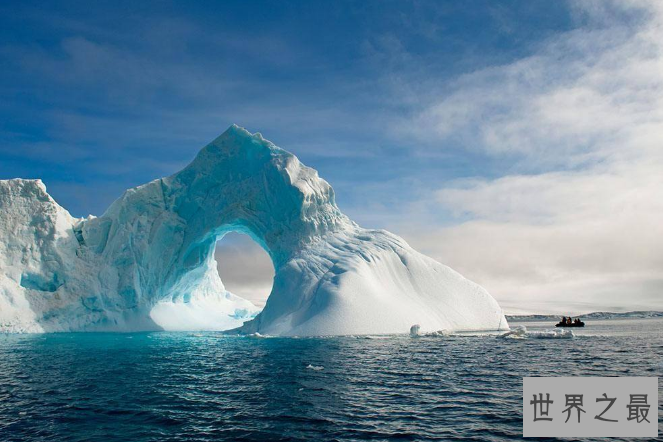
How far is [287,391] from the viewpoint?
50.1 ft

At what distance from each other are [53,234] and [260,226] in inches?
891

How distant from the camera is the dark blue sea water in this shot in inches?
428

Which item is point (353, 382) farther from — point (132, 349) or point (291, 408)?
point (132, 349)

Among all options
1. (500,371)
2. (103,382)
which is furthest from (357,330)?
(103,382)

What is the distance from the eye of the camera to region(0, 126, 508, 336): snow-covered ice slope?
1720 inches

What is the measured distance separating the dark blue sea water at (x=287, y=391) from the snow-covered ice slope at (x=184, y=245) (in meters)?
16.8

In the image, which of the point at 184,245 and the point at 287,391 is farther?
the point at 184,245

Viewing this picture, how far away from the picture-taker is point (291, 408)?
42.6ft

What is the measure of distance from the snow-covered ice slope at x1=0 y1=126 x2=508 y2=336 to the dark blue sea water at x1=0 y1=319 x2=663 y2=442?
659 inches

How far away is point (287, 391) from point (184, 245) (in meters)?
37.9

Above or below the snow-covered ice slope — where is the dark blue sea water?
below

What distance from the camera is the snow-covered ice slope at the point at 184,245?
143 feet

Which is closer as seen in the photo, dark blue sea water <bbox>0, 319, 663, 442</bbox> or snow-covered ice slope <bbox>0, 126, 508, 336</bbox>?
dark blue sea water <bbox>0, 319, 663, 442</bbox>

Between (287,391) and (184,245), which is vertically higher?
(184,245)
